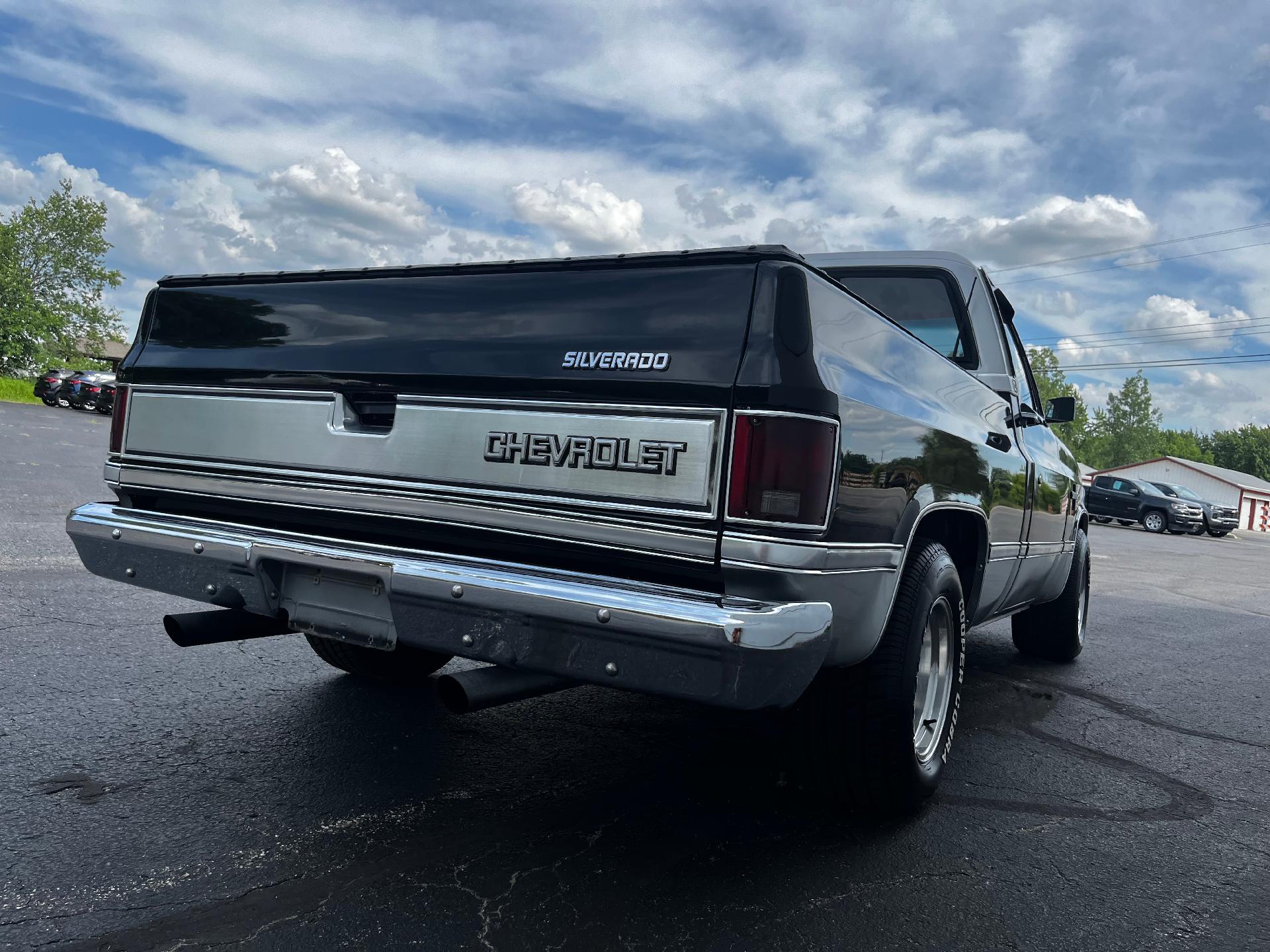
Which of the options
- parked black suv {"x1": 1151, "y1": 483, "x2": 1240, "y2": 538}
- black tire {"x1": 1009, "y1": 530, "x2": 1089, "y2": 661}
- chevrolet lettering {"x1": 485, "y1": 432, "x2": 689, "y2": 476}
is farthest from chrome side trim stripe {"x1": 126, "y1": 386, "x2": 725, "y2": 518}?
parked black suv {"x1": 1151, "y1": 483, "x2": 1240, "y2": 538}

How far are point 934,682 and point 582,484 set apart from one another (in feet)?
5.38

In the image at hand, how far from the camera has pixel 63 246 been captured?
60719mm

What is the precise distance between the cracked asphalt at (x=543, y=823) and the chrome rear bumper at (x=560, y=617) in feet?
1.98

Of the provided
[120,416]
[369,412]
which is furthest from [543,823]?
[120,416]

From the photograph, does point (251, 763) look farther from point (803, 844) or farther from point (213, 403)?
point (803, 844)

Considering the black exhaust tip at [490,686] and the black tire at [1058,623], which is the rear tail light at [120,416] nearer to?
the black exhaust tip at [490,686]

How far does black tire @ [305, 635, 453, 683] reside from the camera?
14.5 ft

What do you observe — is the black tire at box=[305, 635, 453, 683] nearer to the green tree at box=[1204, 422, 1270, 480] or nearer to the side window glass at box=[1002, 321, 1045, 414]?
the side window glass at box=[1002, 321, 1045, 414]

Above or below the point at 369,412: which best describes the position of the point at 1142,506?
below

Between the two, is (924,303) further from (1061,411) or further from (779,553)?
(779,553)

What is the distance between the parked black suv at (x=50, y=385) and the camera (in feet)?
124

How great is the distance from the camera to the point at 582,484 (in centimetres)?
271

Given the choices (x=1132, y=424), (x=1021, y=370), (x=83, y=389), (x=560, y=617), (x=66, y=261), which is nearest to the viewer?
(x=560, y=617)

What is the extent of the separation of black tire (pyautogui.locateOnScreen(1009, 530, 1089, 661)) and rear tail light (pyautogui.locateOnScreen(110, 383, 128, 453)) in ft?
16.7
